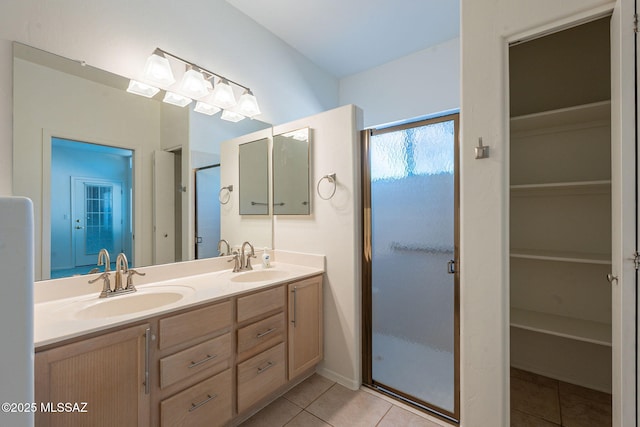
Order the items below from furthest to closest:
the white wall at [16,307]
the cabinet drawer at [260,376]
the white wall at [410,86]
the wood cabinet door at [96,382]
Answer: the white wall at [410,86]
the cabinet drawer at [260,376]
the wood cabinet door at [96,382]
the white wall at [16,307]

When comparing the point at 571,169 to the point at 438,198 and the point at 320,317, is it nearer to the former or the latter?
the point at 438,198

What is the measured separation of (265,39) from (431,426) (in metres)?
3.29

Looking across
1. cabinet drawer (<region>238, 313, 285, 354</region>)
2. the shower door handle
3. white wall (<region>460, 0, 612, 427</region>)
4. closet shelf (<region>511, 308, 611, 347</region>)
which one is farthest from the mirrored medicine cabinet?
closet shelf (<region>511, 308, 611, 347</region>)

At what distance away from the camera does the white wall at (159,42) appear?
4.29ft

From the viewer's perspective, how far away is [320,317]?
2.17 m

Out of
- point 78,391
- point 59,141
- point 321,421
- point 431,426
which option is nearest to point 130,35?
point 59,141

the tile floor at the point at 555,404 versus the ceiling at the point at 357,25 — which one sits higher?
the ceiling at the point at 357,25

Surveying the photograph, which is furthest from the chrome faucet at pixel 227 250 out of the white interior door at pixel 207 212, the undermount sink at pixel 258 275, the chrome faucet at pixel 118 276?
the chrome faucet at pixel 118 276

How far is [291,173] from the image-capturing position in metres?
2.38

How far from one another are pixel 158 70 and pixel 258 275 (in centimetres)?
158

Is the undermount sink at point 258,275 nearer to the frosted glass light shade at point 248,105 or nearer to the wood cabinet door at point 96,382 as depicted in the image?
the wood cabinet door at point 96,382

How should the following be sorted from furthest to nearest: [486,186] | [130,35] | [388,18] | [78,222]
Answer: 1. [388,18]
2. [130,35]
3. [78,222]
4. [486,186]

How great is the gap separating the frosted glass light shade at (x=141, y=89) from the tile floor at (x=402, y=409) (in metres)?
2.19

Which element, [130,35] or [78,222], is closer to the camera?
[78,222]
